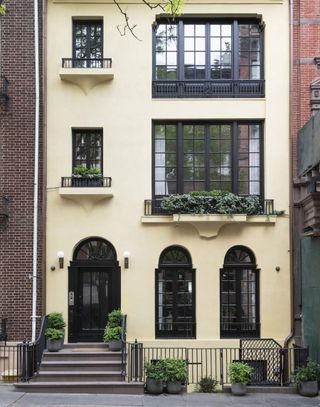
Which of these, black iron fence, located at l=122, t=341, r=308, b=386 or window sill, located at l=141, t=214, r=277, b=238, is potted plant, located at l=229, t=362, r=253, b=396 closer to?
black iron fence, located at l=122, t=341, r=308, b=386

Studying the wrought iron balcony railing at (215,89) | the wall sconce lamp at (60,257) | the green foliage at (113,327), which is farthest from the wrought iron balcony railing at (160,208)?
the wrought iron balcony railing at (215,89)

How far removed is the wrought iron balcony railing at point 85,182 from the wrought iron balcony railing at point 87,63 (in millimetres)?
3268

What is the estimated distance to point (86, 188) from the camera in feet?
59.0

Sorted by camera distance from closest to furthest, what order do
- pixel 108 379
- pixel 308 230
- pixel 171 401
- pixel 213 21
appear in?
pixel 171 401
pixel 108 379
pixel 308 230
pixel 213 21

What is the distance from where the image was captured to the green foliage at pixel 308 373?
51.3ft

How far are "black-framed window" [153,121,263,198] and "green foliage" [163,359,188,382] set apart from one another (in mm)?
5064

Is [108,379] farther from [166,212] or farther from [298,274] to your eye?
[298,274]

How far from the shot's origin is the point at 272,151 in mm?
18469

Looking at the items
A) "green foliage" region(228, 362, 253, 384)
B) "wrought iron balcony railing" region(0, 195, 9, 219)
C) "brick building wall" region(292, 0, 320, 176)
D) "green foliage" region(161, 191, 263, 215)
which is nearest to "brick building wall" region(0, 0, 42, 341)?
"wrought iron balcony railing" region(0, 195, 9, 219)

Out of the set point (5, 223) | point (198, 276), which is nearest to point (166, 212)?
point (198, 276)

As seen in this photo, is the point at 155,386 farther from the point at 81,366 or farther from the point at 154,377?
the point at 81,366

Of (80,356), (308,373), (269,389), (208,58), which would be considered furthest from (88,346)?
(208,58)

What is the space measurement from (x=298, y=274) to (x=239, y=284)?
5.57 feet

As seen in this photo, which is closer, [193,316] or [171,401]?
[171,401]
